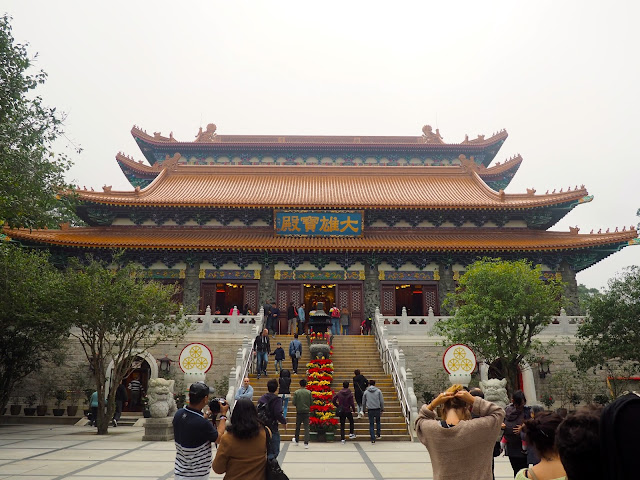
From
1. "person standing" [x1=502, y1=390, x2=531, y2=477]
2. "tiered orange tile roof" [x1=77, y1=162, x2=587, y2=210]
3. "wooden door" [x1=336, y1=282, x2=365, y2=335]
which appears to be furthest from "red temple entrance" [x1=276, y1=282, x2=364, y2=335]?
"person standing" [x1=502, y1=390, x2=531, y2=477]

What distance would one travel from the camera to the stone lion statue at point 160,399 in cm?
1202

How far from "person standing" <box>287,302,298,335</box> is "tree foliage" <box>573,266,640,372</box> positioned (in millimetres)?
10490

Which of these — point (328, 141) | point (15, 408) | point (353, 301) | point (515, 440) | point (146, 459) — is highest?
point (328, 141)

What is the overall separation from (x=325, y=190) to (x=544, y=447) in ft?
74.6

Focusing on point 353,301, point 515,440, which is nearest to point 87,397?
point 353,301

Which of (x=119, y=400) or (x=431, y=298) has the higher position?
(x=431, y=298)

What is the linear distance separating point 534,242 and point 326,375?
13432mm

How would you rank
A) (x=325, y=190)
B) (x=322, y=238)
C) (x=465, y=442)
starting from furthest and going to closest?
1. (x=325, y=190)
2. (x=322, y=238)
3. (x=465, y=442)

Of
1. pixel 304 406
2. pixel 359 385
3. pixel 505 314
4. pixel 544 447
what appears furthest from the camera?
pixel 505 314

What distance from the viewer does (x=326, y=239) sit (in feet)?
72.6

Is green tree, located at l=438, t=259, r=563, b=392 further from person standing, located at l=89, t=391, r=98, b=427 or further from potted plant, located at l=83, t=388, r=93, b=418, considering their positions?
potted plant, located at l=83, t=388, r=93, b=418

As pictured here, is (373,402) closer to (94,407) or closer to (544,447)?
(544,447)

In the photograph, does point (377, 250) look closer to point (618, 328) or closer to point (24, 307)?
point (618, 328)

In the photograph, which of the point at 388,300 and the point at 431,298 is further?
the point at 431,298
